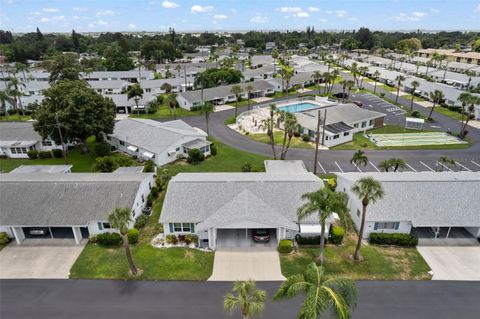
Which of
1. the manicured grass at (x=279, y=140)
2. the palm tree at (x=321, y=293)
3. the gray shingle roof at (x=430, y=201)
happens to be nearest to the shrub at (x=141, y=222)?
the palm tree at (x=321, y=293)

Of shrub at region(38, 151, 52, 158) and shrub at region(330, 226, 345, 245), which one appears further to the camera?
shrub at region(38, 151, 52, 158)

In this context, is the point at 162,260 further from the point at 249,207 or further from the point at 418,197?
the point at 418,197

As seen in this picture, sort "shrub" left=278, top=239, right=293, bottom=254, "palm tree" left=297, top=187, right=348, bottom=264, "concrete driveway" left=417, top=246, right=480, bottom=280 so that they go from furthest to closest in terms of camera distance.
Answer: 1. "shrub" left=278, top=239, right=293, bottom=254
2. "concrete driveway" left=417, top=246, right=480, bottom=280
3. "palm tree" left=297, top=187, right=348, bottom=264

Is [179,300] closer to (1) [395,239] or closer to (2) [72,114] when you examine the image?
(1) [395,239]

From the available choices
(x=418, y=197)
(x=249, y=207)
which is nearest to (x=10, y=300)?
(x=249, y=207)

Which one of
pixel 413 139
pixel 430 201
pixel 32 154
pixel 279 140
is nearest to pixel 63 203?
pixel 32 154

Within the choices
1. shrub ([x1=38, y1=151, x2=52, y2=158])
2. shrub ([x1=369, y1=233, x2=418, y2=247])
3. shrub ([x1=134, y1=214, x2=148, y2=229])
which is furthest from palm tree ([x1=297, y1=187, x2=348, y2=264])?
shrub ([x1=38, y1=151, x2=52, y2=158])

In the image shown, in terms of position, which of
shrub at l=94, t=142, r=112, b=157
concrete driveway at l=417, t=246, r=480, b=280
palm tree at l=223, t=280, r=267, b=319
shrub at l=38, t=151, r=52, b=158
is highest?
palm tree at l=223, t=280, r=267, b=319

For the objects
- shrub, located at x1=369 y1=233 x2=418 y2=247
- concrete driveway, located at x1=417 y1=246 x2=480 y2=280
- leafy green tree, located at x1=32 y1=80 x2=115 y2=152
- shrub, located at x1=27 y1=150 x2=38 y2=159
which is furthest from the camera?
shrub, located at x1=27 y1=150 x2=38 y2=159

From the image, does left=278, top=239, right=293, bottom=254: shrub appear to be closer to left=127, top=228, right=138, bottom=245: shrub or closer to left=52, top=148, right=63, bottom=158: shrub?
left=127, top=228, right=138, bottom=245: shrub
